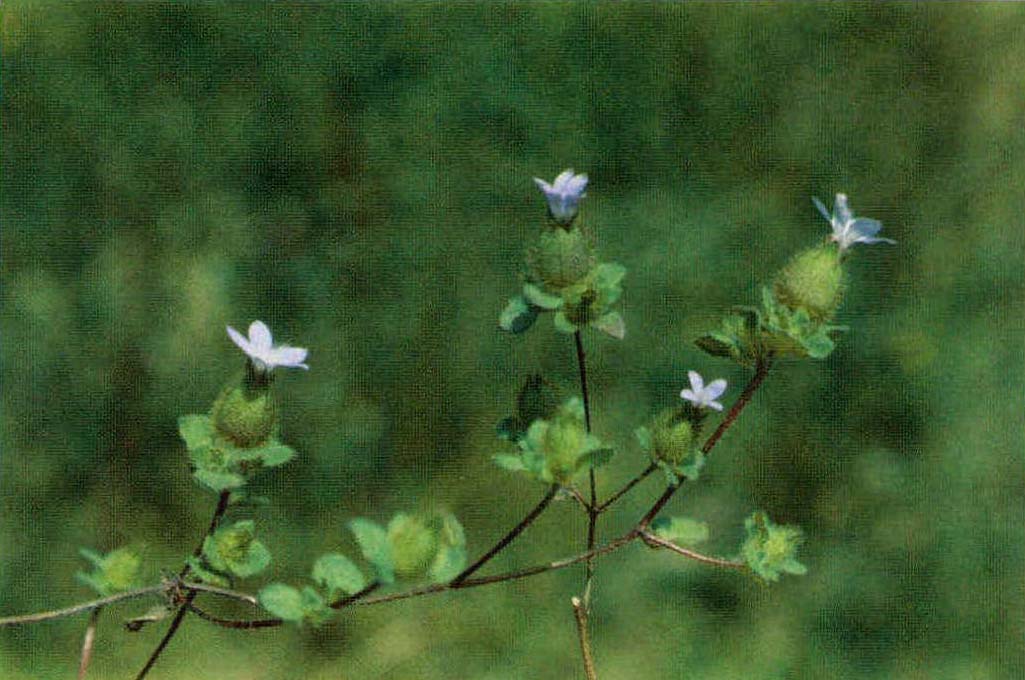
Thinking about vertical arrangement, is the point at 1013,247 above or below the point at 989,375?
above

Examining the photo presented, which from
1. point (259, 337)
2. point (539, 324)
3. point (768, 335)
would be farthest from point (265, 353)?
point (539, 324)

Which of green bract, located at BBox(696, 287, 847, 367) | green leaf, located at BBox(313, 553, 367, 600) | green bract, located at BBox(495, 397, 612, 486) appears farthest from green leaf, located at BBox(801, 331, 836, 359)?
green leaf, located at BBox(313, 553, 367, 600)

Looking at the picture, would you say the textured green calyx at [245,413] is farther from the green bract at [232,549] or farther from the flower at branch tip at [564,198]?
the flower at branch tip at [564,198]

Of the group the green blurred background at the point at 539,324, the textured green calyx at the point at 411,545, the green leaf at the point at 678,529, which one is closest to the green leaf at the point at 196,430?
the textured green calyx at the point at 411,545

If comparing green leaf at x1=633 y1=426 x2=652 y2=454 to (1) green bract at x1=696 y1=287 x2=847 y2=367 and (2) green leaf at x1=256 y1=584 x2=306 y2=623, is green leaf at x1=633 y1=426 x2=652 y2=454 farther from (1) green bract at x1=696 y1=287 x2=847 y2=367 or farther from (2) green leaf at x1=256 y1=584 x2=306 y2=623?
(2) green leaf at x1=256 y1=584 x2=306 y2=623

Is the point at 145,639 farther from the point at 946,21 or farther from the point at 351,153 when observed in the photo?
the point at 946,21

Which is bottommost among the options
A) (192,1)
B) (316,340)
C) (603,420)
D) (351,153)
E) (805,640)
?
(805,640)

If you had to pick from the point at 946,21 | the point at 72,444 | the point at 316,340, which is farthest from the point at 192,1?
the point at 946,21
